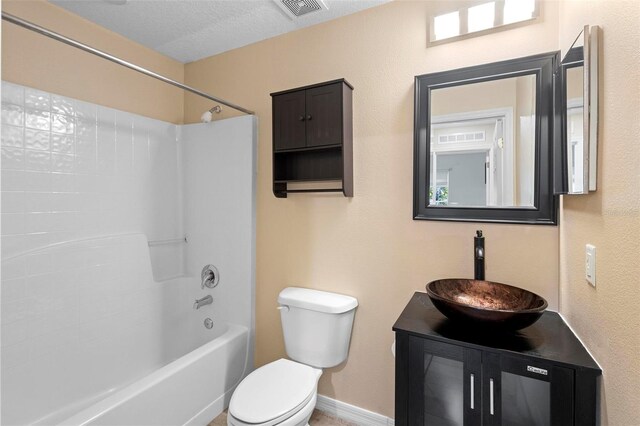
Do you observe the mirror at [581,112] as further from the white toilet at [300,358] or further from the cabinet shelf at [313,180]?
the white toilet at [300,358]

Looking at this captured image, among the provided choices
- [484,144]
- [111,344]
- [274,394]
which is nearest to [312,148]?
[484,144]

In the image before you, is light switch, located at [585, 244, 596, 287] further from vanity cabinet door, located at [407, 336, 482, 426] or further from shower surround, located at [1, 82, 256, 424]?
shower surround, located at [1, 82, 256, 424]

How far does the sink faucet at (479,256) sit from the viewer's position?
157 cm

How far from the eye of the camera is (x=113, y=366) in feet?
Answer: 6.83

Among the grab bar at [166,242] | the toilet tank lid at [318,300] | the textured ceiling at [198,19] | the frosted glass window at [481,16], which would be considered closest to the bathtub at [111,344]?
the grab bar at [166,242]

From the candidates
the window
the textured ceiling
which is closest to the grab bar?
the textured ceiling

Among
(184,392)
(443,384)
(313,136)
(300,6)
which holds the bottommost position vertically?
(184,392)

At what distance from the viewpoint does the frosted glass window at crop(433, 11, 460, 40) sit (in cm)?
168

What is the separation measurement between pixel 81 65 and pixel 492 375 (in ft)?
9.04

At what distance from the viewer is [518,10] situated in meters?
1.55

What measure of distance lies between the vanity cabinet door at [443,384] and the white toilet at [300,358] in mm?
554

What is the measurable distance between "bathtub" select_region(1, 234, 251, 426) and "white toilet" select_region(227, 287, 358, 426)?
40 cm

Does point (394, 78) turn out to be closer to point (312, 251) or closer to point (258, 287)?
point (312, 251)

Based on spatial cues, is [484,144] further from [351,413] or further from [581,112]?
[351,413]
